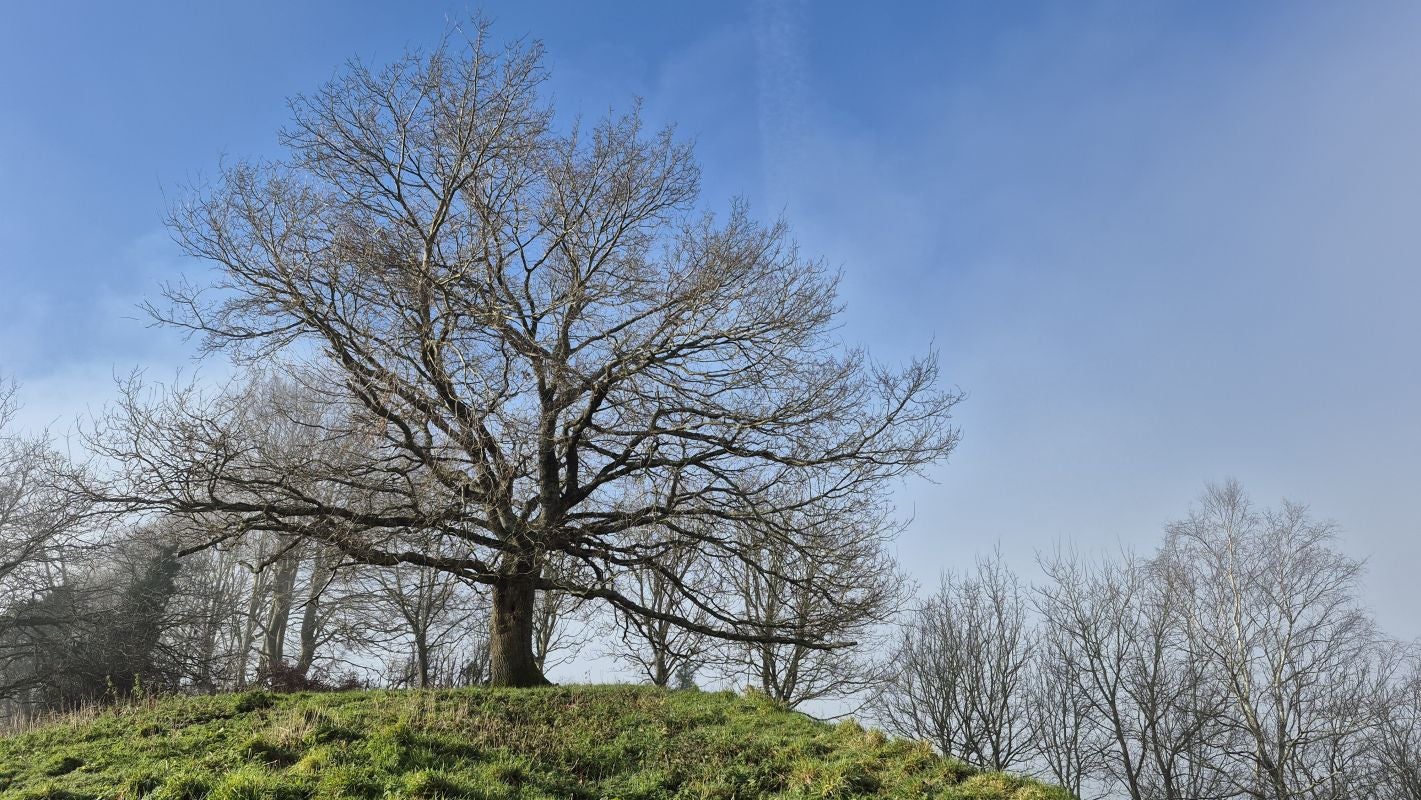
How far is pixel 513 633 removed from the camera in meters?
12.8

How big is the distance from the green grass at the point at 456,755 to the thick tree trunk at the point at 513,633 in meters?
2.08

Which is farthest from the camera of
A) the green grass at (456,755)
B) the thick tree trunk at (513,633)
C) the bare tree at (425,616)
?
the bare tree at (425,616)

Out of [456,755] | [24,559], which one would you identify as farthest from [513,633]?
[24,559]

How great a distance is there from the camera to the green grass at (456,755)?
6.75 m

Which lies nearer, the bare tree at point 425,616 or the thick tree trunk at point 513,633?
the thick tree trunk at point 513,633

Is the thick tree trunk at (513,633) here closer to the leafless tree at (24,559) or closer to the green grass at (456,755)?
the green grass at (456,755)

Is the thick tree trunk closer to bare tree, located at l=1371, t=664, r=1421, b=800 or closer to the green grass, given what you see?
the green grass

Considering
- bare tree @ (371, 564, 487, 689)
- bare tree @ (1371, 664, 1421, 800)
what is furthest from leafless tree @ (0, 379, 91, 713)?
bare tree @ (1371, 664, 1421, 800)

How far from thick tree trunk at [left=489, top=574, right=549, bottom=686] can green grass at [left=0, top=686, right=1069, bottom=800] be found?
2.08 metres

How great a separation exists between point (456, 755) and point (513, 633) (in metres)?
5.11

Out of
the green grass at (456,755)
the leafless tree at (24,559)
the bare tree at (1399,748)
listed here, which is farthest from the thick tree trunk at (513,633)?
the bare tree at (1399,748)

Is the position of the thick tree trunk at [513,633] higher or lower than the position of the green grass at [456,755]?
higher

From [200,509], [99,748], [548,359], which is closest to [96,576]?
[200,509]

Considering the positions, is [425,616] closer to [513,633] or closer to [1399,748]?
[513,633]
